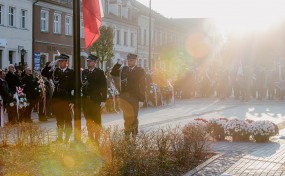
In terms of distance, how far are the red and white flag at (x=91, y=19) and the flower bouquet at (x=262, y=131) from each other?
5.30 meters

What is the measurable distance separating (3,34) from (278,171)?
120ft

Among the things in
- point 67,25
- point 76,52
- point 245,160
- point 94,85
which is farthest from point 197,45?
point 76,52

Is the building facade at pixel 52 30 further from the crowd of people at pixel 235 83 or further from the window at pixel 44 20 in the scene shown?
the crowd of people at pixel 235 83

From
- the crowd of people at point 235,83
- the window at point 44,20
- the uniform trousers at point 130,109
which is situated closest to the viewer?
the uniform trousers at point 130,109

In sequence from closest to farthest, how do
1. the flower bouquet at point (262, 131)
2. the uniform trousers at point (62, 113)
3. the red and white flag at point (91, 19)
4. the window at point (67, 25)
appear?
the red and white flag at point (91, 19)
the uniform trousers at point (62, 113)
the flower bouquet at point (262, 131)
the window at point (67, 25)

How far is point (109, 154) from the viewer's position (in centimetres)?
911

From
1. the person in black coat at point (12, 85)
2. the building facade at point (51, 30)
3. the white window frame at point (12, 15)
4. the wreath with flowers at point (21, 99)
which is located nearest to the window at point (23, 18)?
the white window frame at point (12, 15)

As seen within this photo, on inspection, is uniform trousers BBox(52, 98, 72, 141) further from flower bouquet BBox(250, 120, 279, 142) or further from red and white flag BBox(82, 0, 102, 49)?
flower bouquet BBox(250, 120, 279, 142)

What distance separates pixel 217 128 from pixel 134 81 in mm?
2407

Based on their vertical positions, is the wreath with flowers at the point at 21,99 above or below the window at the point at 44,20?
below

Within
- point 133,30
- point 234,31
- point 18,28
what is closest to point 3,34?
point 18,28

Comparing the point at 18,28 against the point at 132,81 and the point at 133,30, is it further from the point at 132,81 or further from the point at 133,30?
the point at 132,81

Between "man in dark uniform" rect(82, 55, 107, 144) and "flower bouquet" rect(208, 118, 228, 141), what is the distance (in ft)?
9.80

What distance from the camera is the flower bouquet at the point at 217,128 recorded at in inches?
584
